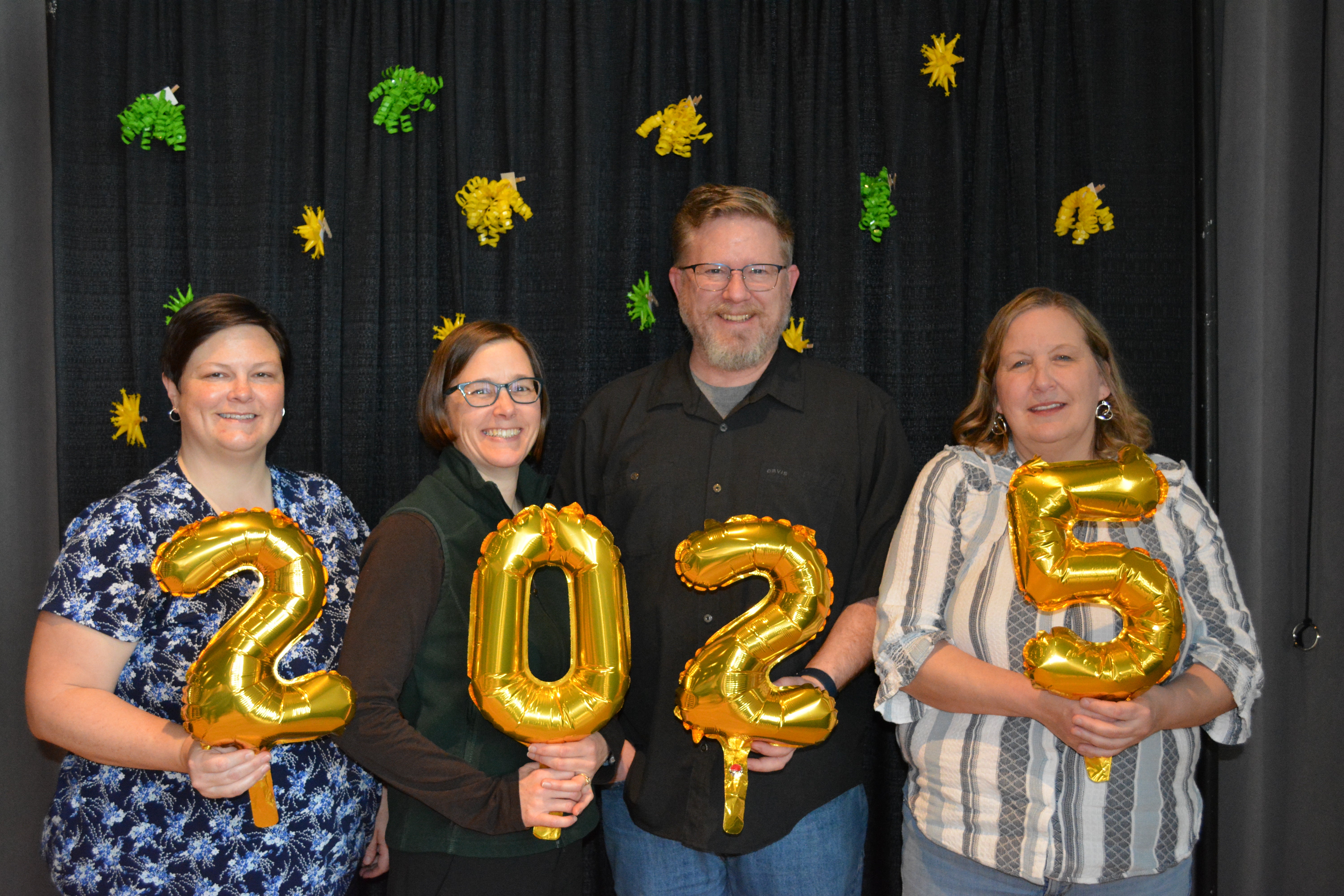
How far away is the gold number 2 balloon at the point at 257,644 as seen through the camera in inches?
56.1

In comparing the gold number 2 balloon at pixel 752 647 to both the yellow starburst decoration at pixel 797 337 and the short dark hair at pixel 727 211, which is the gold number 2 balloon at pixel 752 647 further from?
the yellow starburst decoration at pixel 797 337

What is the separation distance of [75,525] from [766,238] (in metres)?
1.48

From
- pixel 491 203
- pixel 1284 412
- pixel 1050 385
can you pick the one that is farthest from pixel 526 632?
pixel 1284 412

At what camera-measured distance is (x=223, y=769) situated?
4.81 feet

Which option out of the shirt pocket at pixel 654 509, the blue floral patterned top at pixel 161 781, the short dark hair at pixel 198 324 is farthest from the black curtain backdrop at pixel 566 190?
the blue floral patterned top at pixel 161 781

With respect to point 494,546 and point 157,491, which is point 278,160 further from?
point 494,546

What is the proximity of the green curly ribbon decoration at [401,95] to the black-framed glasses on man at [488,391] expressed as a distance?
3.50 feet

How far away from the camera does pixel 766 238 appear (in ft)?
6.50

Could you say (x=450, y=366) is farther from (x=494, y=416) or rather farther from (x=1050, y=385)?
(x=1050, y=385)

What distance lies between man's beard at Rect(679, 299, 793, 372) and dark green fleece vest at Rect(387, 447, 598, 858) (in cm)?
61

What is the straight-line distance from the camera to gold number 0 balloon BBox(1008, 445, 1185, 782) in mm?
1454

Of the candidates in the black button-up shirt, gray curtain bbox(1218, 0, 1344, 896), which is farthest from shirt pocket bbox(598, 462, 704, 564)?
gray curtain bbox(1218, 0, 1344, 896)

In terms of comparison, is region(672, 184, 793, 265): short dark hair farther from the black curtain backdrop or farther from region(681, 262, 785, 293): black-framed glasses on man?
the black curtain backdrop

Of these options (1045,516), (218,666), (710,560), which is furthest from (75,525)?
(1045,516)
